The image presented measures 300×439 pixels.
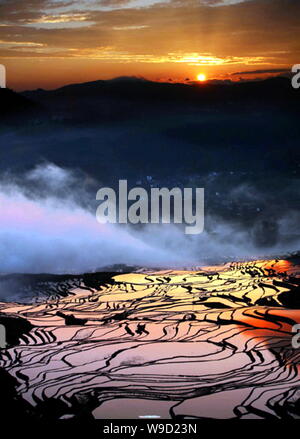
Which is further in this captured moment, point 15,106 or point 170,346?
point 15,106

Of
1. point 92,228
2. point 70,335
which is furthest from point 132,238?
point 70,335

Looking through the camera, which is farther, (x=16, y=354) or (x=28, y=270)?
(x=28, y=270)

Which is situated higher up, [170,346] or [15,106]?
[15,106]

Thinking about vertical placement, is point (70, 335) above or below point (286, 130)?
below

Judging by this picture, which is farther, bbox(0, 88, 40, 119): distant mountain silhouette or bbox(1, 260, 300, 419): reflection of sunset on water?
bbox(0, 88, 40, 119): distant mountain silhouette

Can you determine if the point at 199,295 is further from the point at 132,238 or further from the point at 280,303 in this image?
the point at 132,238

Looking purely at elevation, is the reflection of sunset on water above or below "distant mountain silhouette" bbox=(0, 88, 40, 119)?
below

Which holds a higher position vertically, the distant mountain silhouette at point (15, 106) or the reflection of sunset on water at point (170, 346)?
the distant mountain silhouette at point (15, 106)

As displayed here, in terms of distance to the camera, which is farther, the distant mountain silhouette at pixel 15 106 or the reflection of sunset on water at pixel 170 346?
the distant mountain silhouette at pixel 15 106
